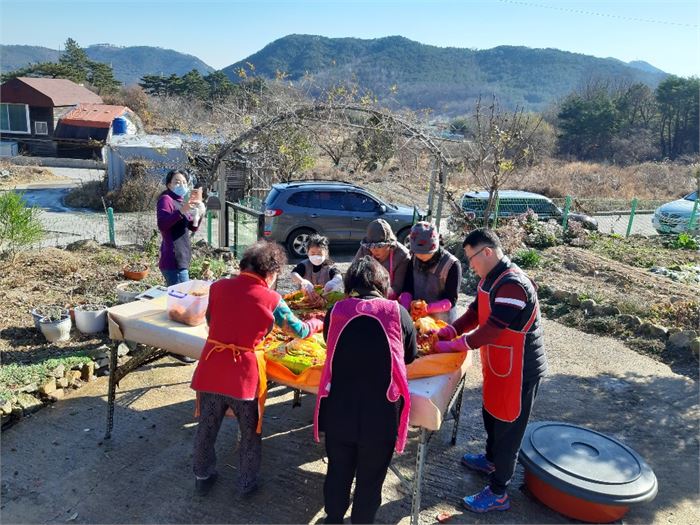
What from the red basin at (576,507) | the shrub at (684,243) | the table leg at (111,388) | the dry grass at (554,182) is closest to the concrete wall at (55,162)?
the dry grass at (554,182)

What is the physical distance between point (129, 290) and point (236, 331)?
12.5 feet

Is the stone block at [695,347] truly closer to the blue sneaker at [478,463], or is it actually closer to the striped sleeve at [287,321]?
the blue sneaker at [478,463]

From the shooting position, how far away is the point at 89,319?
5789mm

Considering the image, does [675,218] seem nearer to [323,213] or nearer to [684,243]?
[684,243]

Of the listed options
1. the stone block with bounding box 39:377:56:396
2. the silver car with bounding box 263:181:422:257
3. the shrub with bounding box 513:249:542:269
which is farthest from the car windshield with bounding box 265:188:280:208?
the stone block with bounding box 39:377:56:396

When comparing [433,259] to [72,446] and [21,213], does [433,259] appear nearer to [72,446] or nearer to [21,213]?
[72,446]

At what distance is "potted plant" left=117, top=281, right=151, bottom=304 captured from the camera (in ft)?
20.1

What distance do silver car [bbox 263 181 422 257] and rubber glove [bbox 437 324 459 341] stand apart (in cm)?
734

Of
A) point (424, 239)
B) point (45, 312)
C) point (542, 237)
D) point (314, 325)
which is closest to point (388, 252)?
point (424, 239)

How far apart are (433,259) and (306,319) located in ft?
3.69

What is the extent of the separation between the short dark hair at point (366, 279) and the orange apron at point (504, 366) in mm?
800

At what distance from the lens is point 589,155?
40.8 meters

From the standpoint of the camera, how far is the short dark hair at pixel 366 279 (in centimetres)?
276

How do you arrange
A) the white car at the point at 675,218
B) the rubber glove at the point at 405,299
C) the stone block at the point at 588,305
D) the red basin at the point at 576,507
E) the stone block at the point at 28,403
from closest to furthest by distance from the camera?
the red basin at the point at 576,507 → the rubber glove at the point at 405,299 → the stone block at the point at 28,403 → the stone block at the point at 588,305 → the white car at the point at 675,218
